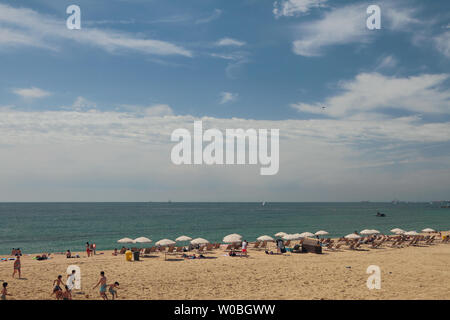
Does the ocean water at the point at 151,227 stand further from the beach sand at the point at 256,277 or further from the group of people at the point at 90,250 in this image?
the beach sand at the point at 256,277

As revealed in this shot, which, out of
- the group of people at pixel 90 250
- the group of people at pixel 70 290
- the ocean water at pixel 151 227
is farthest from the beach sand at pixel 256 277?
the ocean water at pixel 151 227

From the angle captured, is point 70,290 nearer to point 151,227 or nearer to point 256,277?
point 256,277

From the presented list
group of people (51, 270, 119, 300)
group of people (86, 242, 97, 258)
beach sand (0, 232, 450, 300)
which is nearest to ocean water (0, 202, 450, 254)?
group of people (86, 242, 97, 258)

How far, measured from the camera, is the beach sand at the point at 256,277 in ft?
38.1

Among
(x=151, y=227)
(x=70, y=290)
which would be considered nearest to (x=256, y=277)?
(x=70, y=290)

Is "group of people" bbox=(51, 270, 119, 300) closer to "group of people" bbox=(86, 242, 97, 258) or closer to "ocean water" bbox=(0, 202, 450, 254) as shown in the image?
"group of people" bbox=(86, 242, 97, 258)

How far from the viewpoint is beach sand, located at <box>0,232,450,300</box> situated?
38.1ft

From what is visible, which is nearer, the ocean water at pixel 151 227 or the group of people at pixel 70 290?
the group of people at pixel 70 290

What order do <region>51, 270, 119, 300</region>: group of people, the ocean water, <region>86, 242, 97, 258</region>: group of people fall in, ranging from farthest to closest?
1. the ocean water
2. <region>86, 242, 97, 258</region>: group of people
3. <region>51, 270, 119, 300</region>: group of people
